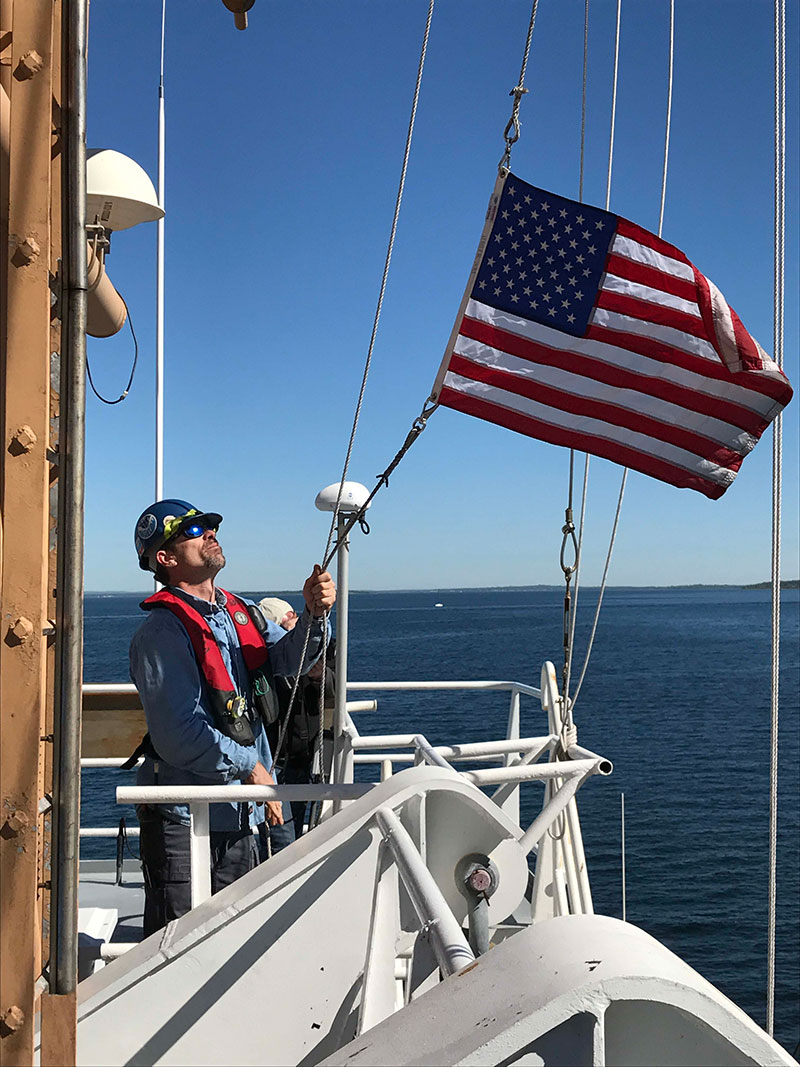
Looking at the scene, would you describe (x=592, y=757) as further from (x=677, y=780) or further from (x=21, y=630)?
(x=677, y=780)

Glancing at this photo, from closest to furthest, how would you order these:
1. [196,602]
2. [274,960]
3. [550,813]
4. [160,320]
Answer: [274,960] < [550,813] < [196,602] < [160,320]

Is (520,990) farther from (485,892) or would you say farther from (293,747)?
(293,747)

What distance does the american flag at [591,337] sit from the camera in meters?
4.28

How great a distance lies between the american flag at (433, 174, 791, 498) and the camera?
4.28 metres

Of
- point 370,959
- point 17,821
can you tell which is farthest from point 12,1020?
point 370,959

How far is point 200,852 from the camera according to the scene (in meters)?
2.86

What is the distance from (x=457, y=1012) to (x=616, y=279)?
378 centimetres

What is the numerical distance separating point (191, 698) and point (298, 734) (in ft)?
4.87

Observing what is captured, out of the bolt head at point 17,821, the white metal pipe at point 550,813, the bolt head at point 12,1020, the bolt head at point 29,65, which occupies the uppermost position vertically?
the bolt head at point 29,65

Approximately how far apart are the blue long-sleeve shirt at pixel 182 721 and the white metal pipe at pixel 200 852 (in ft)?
1.31

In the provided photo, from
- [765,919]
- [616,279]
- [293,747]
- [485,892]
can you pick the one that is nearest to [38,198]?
[485,892]

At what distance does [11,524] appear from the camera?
1343 millimetres

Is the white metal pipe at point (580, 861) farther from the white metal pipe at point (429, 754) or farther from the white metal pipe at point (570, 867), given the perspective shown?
the white metal pipe at point (429, 754)

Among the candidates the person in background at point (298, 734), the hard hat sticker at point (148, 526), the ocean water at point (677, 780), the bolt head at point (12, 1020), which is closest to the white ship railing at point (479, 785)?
the person in background at point (298, 734)
